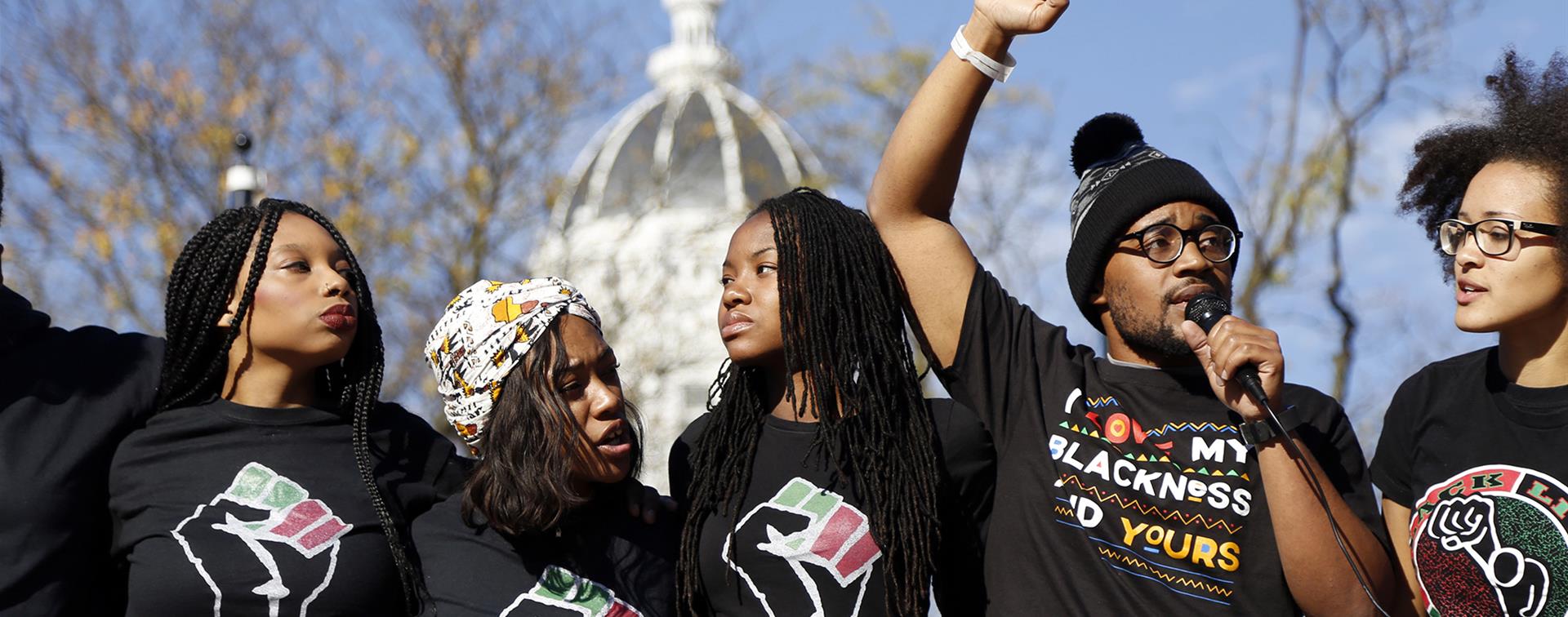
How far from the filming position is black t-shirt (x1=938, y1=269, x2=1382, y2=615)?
11.7 ft

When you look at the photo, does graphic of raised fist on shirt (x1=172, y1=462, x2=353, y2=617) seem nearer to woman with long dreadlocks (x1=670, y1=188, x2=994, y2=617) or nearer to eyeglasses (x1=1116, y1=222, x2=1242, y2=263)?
woman with long dreadlocks (x1=670, y1=188, x2=994, y2=617)

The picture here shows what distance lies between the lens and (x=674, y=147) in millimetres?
16422

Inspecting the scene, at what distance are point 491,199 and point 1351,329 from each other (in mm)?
8283

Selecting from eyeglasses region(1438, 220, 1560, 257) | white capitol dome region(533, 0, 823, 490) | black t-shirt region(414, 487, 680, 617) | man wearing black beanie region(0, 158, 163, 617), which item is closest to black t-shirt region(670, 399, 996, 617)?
black t-shirt region(414, 487, 680, 617)

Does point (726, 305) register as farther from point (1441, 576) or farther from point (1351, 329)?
point (1351, 329)

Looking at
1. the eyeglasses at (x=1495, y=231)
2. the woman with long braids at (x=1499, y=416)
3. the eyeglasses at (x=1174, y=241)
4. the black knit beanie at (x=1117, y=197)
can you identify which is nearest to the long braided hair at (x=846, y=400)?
the black knit beanie at (x=1117, y=197)

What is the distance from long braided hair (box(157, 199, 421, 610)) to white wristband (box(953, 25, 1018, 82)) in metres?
1.68

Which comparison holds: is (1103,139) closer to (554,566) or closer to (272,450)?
(554,566)

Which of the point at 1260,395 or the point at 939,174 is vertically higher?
the point at 939,174

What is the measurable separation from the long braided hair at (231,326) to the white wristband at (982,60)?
168cm

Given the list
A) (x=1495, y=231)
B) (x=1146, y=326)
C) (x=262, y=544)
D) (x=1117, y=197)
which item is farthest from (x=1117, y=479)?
(x=262, y=544)

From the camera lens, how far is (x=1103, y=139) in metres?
4.17

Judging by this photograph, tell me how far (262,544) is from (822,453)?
136 cm

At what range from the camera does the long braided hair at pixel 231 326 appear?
4.14 metres
